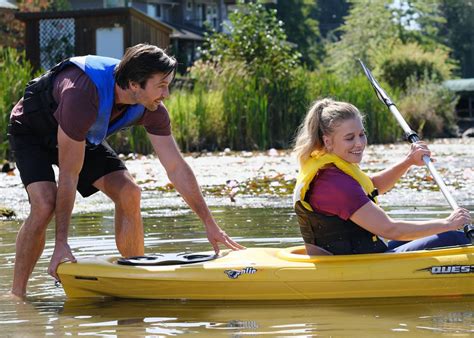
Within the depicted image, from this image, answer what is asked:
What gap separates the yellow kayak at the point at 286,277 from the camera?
5.37 meters

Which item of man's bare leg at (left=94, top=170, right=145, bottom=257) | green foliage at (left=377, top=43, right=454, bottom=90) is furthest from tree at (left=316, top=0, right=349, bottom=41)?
man's bare leg at (left=94, top=170, right=145, bottom=257)

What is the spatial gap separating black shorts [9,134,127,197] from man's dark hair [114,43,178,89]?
502mm

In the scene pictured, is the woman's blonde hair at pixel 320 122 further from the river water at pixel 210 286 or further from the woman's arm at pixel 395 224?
the river water at pixel 210 286

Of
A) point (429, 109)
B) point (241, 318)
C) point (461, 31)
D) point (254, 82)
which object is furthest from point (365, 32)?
point (241, 318)

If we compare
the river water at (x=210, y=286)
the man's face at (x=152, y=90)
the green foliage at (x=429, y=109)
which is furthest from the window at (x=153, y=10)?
the man's face at (x=152, y=90)

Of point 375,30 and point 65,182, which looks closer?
point 65,182

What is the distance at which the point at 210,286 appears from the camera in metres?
5.50

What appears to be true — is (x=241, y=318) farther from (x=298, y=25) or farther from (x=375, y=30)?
(x=298, y=25)

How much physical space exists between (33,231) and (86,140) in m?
0.55

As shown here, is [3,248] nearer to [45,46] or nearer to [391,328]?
[391,328]

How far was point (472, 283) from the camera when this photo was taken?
5406 mm

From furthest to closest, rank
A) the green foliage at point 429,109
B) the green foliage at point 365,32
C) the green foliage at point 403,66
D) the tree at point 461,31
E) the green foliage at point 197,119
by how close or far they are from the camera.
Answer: the tree at point 461,31
the green foliage at point 365,32
the green foliage at point 403,66
the green foliage at point 429,109
the green foliage at point 197,119

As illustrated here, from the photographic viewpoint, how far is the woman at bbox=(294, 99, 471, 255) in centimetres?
529

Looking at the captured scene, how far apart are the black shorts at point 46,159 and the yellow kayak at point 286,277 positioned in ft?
1.54
